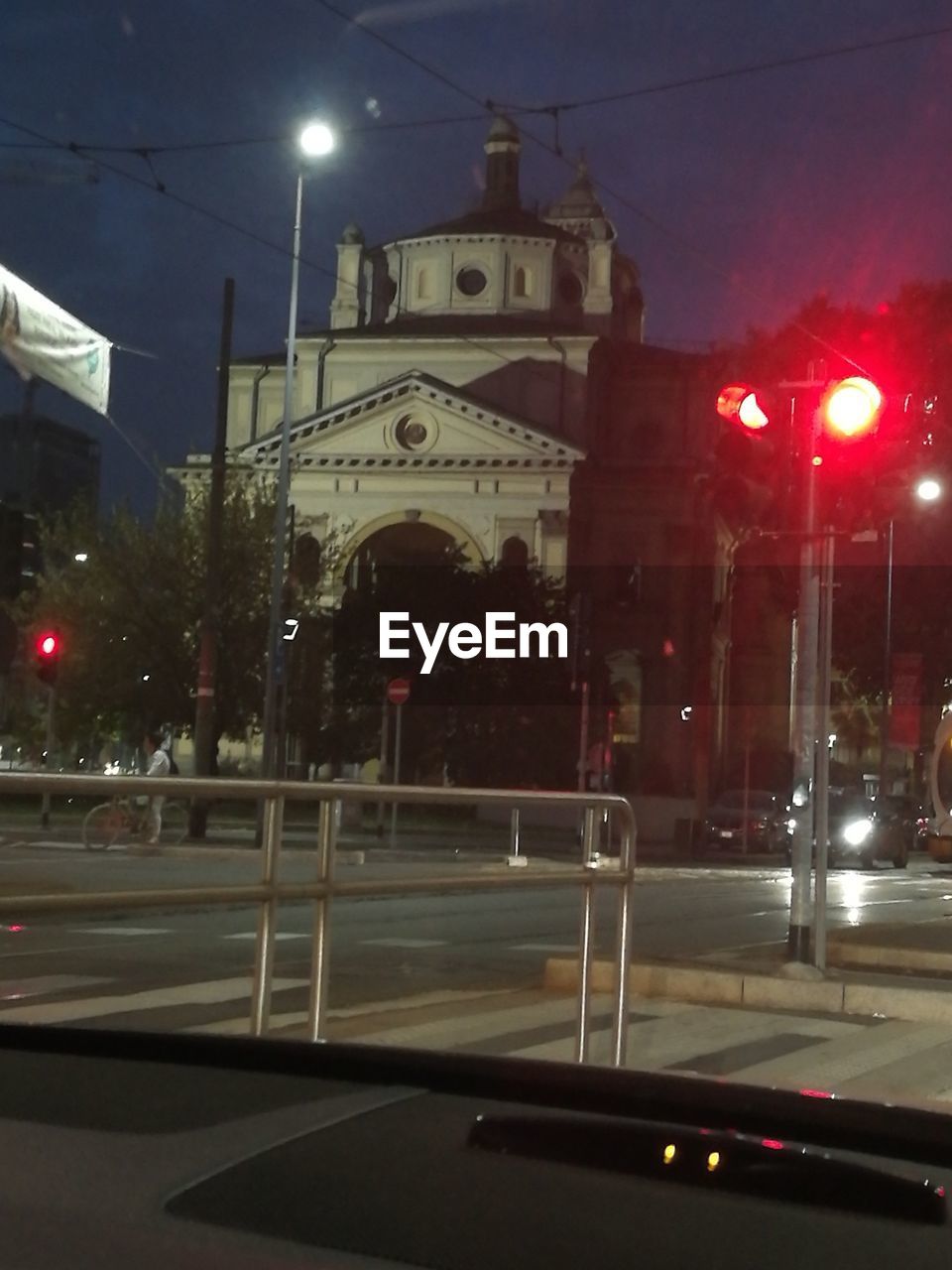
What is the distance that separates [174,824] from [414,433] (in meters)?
66.1

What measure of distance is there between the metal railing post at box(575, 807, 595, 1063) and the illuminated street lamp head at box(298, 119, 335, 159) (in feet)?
71.8

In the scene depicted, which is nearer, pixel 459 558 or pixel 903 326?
pixel 903 326

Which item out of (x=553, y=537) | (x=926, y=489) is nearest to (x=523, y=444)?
(x=553, y=537)

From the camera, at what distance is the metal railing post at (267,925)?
725 cm

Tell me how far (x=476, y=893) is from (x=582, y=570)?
209 feet

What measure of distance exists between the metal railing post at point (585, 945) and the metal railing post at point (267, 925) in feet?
5.96

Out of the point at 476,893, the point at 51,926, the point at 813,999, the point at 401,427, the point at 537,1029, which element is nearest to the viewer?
the point at 51,926

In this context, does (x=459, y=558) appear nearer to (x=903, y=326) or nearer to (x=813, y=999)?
(x=903, y=326)

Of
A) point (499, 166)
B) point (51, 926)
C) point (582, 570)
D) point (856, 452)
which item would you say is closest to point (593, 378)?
point (582, 570)

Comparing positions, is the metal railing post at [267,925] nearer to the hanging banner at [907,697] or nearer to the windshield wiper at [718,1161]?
the windshield wiper at [718,1161]

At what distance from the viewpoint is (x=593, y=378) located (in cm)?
7506

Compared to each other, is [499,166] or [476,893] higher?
[499,166]

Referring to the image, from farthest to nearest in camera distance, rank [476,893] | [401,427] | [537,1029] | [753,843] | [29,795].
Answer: [401,427] < [753,843] < [537,1029] < [476,893] < [29,795]

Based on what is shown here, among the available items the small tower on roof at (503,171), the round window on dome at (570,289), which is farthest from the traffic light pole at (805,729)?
the small tower on roof at (503,171)
